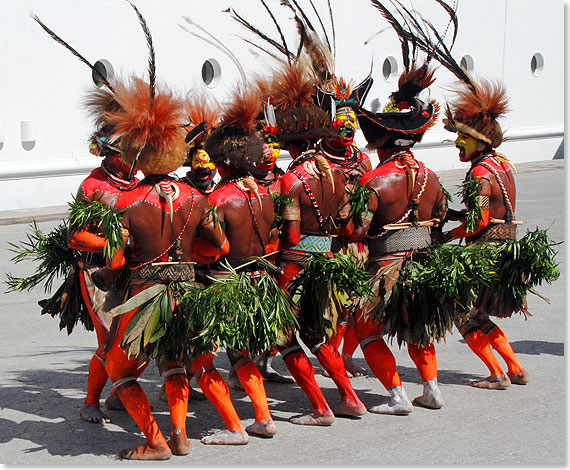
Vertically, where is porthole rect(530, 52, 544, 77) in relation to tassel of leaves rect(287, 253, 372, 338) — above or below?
above

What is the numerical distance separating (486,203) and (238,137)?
1.95 metres

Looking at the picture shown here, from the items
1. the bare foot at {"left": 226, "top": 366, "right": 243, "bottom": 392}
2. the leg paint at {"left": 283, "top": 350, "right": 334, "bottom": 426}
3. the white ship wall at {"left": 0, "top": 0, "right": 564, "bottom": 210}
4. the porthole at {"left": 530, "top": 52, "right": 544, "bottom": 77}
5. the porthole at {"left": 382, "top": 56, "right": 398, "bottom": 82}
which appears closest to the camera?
the leg paint at {"left": 283, "top": 350, "right": 334, "bottom": 426}

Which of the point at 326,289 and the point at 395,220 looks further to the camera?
the point at 395,220

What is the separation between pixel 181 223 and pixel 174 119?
0.58 meters

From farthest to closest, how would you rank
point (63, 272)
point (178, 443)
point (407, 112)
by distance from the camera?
point (407, 112) < point (63, 272) < point (178, 443)

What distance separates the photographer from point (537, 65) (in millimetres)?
24531

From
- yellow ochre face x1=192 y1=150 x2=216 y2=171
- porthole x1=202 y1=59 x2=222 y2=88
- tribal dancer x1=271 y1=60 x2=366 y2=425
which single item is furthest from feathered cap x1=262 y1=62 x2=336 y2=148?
porthole x1=202 y1=59 x2=222 y2=88

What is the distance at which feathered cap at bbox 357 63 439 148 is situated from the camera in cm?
584

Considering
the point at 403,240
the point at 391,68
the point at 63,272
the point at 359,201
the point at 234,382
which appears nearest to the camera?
the point at 359,201

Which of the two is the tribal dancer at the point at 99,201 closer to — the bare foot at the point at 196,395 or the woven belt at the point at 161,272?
the woven belt at the point at 161,272

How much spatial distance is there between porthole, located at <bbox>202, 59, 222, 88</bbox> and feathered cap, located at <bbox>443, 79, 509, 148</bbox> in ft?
38.7

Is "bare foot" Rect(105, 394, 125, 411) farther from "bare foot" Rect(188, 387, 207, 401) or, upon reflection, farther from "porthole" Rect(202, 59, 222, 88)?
"porthole" Rect(202, 59, 222, 88)

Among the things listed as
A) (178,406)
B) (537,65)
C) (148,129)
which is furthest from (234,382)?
(537,65)

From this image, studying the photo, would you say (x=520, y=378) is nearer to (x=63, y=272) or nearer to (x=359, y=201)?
(x=359, y=201)
